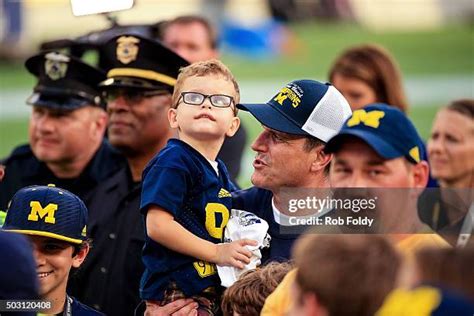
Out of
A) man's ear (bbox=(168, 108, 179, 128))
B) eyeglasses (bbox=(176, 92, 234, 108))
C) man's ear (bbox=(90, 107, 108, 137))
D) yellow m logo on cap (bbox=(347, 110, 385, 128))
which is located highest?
eyeglasses (bbox=(176, 92, 234, 108))

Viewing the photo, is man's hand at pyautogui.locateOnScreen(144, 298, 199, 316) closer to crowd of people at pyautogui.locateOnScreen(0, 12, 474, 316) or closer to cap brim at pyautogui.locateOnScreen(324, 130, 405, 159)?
crowd of people at pyautogui.locateOnScreen(0, 12, 474, 316)

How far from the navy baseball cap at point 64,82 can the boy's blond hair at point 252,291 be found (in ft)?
8.93

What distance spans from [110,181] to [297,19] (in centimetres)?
2972

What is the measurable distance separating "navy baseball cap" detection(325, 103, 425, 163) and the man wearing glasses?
5.97 ft

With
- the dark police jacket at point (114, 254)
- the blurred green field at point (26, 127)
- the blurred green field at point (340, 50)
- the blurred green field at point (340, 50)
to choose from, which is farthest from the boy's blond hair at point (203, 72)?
the blurred green field at point (340, 50)

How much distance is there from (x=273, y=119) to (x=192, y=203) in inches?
18.5

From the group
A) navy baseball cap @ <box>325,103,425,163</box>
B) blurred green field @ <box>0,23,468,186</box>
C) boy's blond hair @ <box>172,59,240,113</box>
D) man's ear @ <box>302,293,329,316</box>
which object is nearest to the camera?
man's ear @ <box>302,293,329,316</box>

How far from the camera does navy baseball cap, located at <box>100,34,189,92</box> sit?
654 centimetres

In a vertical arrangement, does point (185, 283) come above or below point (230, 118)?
below

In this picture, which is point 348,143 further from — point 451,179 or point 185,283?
point 451,179

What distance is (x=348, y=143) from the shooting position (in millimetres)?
4684

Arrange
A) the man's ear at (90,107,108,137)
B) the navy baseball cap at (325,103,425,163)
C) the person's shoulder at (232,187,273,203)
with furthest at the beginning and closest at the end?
the man's ear at (90,107,108,137)
the person's shoulder at (232,187,273,203)
the navy baseball cap at (325,103,425,163)

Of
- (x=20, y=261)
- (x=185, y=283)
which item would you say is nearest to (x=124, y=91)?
(x=185, y=283)

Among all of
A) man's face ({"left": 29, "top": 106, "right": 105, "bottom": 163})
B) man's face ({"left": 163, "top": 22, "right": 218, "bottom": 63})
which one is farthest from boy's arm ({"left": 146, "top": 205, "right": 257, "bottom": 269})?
man's face ({"left": 163, "top": 22, "right": 218, "bottom": 63})
